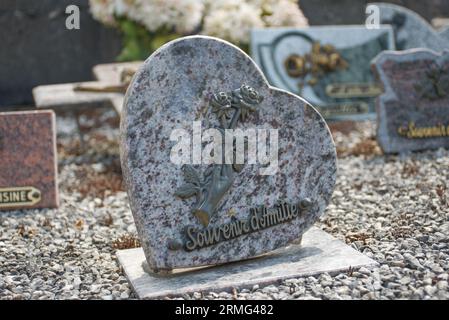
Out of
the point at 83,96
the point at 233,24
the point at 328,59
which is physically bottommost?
the point at 83,96

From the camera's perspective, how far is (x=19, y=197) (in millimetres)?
5195

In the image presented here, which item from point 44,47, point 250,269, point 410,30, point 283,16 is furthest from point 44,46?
point 250,269

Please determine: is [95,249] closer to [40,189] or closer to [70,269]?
[70,269]

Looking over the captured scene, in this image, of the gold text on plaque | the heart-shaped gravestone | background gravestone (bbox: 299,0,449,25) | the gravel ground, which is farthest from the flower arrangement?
the heart-shaped gravestone

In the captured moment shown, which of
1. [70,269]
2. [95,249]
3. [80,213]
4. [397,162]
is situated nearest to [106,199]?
[80,213]

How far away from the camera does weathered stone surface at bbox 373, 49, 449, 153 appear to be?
6.36m

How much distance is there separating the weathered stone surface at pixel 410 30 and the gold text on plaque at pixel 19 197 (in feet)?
16.9

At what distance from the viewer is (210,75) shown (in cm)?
353

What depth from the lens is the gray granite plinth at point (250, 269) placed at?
3371 mm

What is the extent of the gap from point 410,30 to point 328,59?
4.37 feet

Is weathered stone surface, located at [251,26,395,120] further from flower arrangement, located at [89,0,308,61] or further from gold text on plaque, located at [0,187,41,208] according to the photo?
gold text on plaque, located at [0,187,41,208]

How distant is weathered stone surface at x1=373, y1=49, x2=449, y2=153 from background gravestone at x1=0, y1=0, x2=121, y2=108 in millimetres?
4825

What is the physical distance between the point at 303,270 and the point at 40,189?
2.48 m

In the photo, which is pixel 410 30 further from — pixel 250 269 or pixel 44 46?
pixel 250 269
